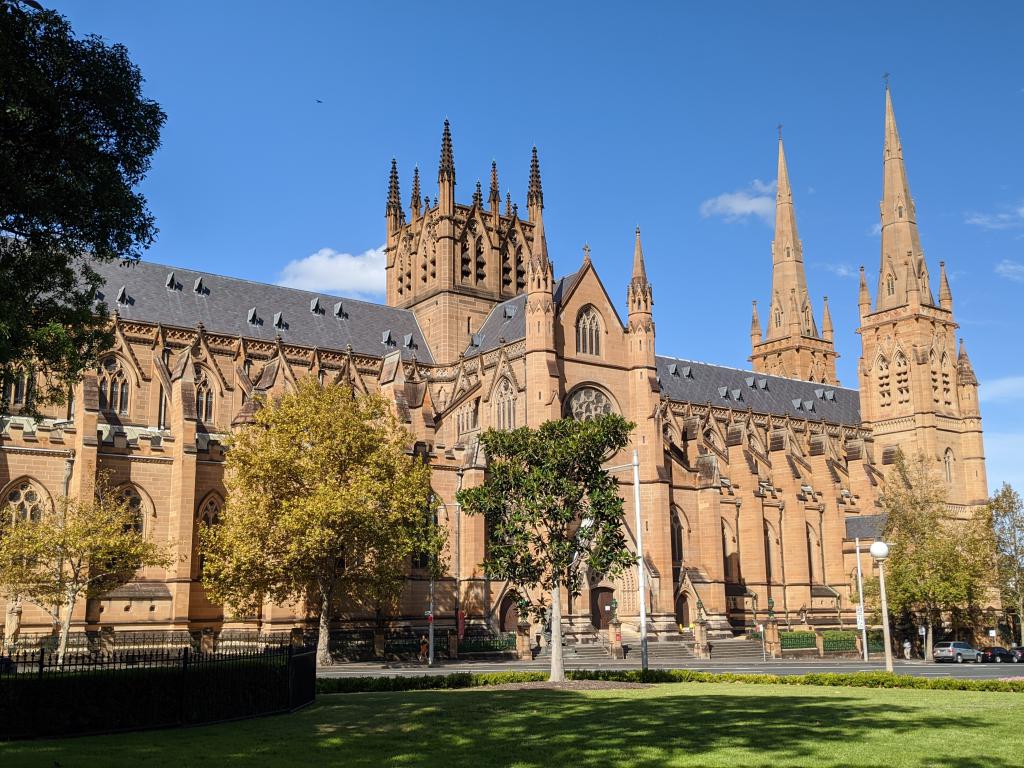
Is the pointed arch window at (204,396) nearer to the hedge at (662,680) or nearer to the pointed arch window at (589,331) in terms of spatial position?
the pointed arch window at (589,331)

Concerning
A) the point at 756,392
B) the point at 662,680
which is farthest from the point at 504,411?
the point at 756,392

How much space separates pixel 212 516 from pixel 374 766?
39685 mm

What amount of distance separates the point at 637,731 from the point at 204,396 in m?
46.8

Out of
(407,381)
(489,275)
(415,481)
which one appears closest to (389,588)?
(415,481)

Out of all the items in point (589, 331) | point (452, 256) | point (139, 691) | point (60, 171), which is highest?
point (452, 256)

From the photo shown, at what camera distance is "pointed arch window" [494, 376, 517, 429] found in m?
61.1

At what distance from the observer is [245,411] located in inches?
2224

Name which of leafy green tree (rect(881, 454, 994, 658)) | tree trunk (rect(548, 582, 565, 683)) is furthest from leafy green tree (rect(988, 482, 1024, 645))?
tree trunk (rect(548, 582, 565, 683))

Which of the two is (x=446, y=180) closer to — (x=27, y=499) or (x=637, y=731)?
(x=27, y=499)

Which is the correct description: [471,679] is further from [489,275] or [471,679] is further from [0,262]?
[489,275]

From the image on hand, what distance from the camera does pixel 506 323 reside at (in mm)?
69438

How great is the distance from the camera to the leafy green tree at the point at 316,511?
143 feet

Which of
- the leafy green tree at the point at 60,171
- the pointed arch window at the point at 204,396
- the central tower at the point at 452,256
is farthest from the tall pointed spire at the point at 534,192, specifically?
the leafy green tree at the point at 60,171

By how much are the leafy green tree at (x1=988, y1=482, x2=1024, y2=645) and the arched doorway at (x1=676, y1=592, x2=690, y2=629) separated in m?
22.9
